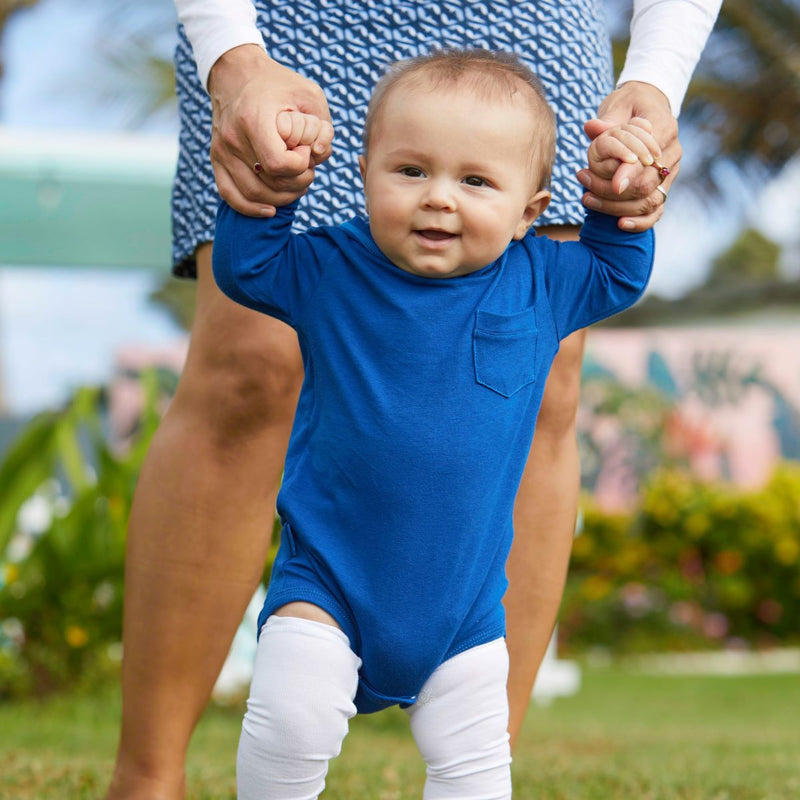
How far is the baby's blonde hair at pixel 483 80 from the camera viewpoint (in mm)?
1534

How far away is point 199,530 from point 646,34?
105cm

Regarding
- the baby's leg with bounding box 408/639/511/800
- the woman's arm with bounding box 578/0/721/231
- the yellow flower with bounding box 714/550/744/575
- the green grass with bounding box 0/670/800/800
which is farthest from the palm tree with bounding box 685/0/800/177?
the baby's leg with bounding box 408/639/511/800

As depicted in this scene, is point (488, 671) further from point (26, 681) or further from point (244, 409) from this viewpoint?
point (26, 681)

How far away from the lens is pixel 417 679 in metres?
1.51

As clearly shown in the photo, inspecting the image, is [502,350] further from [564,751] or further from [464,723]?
[564,751]

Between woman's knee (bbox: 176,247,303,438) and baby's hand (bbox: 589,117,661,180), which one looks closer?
baby's hand (bbox: 589,117,661,180)

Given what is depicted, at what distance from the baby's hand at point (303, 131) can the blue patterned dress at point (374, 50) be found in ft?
1.51

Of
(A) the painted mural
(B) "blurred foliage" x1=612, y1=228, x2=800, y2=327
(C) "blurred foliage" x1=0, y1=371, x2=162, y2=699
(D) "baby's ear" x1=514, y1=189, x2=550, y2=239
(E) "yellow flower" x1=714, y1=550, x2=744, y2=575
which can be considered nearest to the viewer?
(D) "baby's ear" x1=514, y1=189, x2=550, y2=239

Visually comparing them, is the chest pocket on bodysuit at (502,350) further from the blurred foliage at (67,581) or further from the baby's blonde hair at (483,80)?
the blurred foliage at (67,581)

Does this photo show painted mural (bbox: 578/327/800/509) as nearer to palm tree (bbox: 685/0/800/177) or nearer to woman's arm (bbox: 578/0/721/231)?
palm tree (bbox: 685/0/800/177)

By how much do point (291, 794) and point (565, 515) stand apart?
751 millimetres

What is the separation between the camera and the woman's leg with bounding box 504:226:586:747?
1.99m

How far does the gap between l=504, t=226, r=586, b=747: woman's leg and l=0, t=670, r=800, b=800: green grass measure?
54 cm

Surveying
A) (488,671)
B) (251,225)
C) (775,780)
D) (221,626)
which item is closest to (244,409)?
(221,626)
